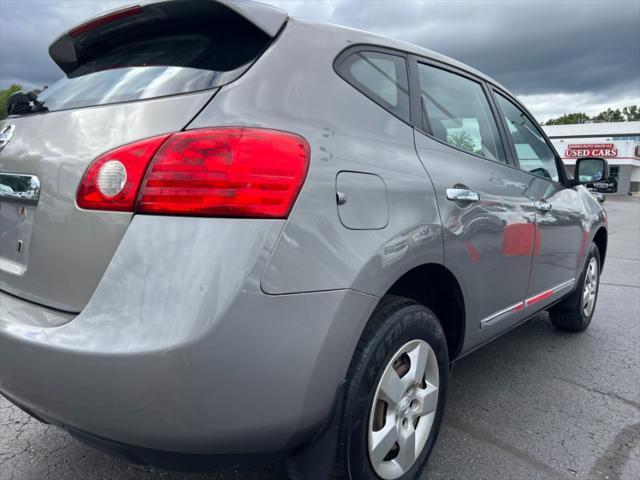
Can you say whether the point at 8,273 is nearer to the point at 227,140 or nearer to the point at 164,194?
the point at 164,194

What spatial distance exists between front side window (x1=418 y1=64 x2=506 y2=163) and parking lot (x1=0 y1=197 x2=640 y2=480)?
1.41 metres

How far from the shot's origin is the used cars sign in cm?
5059

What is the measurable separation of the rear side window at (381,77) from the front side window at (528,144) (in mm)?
1202

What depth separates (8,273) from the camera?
1734mm

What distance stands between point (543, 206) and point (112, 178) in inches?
100

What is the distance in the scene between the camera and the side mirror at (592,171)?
4.14 m

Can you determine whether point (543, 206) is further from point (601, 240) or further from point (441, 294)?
point (601, 240)

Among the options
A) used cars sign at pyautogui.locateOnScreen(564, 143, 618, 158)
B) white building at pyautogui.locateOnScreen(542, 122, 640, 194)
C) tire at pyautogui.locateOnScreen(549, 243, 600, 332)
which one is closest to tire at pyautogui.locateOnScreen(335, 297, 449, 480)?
tire at pyautogui.locateOnScreen(549, 243, 600, 332)

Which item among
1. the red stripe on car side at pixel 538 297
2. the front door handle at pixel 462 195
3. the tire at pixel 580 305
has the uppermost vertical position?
the front door handle at pixel 462 195

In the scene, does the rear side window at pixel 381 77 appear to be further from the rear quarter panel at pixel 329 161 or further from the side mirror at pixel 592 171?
the side mirror at pixel 592 171

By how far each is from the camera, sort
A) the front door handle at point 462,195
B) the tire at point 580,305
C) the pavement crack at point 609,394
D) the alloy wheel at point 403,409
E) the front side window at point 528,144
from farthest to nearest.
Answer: the tire at point 580,305, the front side window at point 528,144, the pavement crack at point 609,394, the front door handle at point 462,195, the alloy wheel at point 403,409

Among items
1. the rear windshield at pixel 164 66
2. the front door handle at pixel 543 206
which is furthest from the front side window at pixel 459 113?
the rear windshield at pixel 164 66

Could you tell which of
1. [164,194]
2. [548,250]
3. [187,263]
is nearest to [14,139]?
[164,194]

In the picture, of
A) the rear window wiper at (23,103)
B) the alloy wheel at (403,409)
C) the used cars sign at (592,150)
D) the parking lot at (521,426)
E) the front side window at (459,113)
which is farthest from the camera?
the used cars sign at (592,150)
